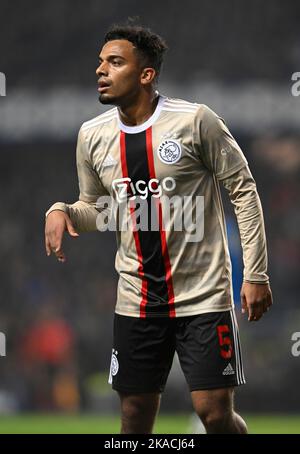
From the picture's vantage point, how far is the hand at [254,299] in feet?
16.2

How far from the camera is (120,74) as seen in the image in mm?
5191

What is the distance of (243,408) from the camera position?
12703mm

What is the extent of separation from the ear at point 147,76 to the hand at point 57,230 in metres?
0.74

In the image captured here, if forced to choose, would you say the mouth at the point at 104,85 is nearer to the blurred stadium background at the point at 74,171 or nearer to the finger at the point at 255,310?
the finger at the point at 255,310

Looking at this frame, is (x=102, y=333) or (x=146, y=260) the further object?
(x=102, y=333)

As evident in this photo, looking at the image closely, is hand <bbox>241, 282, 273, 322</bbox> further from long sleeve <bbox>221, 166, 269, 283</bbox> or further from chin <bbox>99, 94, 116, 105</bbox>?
chin <bbox>99, 94, 116, 105</bbox>

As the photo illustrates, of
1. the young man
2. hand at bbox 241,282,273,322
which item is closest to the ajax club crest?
the young man

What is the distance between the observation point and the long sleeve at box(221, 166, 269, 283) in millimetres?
4988

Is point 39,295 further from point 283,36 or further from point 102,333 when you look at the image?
point 283,36

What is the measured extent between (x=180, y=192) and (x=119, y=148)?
1.22 ft

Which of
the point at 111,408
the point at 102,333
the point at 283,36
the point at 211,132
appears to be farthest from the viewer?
the point at 283,36

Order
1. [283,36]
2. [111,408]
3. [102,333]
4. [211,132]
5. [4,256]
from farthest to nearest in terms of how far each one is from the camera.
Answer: [283,36]
[4,256]
[102,333]
[111,408]
[211,132]

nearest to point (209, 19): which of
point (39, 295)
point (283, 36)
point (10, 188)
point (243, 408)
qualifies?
point (283, 36)

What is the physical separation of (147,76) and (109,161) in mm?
440
